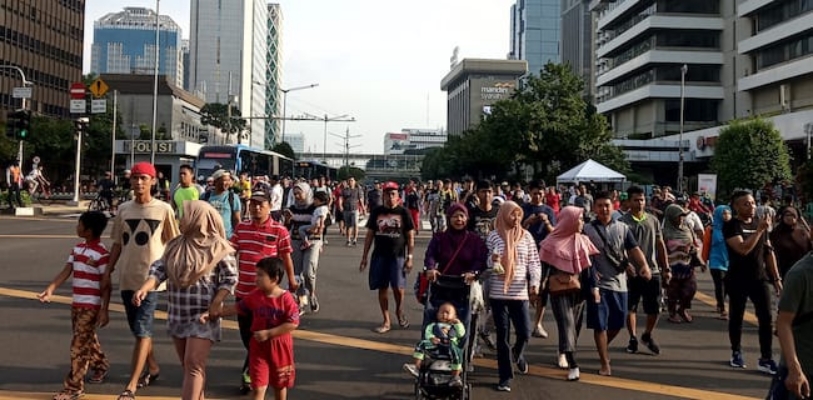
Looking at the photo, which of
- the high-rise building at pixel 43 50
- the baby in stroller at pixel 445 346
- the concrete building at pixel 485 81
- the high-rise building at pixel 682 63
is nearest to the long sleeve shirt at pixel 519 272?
the baby in stroller at pixel 445 346

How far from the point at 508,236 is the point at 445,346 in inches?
60.9

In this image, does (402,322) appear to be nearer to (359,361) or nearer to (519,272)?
(359,361)

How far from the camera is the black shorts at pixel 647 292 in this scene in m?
8.20

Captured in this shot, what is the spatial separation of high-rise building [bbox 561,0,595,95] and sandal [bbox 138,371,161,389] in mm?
134179

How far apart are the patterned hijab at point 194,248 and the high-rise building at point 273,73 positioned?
17889cm

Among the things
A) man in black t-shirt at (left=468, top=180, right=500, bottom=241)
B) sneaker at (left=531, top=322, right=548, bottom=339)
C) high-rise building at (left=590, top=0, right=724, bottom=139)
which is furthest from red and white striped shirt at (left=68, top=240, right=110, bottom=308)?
high-rise building at (left=590, top=0, right=724, bottom=139)

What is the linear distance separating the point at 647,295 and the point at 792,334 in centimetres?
439

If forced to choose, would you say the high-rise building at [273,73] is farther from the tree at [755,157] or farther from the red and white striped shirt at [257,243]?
the red and white striped shirt at [257,243]

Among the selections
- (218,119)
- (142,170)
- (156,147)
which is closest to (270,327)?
(142,170)

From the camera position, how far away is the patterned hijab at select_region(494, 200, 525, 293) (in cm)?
669

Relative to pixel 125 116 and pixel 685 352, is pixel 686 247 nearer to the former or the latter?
pixel 685 352

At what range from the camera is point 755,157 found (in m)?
41.6

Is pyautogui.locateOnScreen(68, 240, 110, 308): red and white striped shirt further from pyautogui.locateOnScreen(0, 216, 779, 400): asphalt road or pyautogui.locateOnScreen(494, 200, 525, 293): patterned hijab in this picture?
pyautogui.locateOnScreen(494, 200, 525, 293): patterned hijab

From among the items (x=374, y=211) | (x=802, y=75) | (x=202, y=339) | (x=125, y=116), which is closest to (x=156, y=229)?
(x=202, y=339)
